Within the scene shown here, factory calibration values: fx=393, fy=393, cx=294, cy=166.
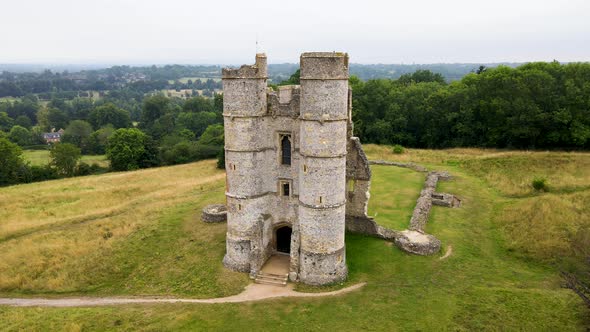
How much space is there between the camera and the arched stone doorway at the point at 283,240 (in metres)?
24.7

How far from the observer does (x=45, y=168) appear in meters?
57.5

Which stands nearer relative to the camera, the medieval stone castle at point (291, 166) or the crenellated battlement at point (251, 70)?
the medieval stone castle at point (291, 166)

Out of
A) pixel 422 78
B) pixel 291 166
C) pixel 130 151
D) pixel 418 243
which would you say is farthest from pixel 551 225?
pixel 422 78

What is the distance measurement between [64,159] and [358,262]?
52104 mm

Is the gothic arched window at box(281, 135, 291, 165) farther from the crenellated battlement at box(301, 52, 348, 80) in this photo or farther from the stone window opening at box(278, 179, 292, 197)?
the crenellated battlement at box(301, 52, 348, 80)

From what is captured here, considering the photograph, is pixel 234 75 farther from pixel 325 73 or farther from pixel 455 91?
pixel 455 91

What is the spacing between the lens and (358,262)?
2306cm

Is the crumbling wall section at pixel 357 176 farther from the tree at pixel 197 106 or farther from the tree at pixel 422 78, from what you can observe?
the tree at pixel 197 106

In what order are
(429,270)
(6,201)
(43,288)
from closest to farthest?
(429,270) → (43,288) → (6,201)

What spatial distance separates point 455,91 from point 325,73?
151 feet

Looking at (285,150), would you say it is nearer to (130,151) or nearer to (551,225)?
(551,225)

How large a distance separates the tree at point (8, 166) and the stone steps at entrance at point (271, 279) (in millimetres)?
48315

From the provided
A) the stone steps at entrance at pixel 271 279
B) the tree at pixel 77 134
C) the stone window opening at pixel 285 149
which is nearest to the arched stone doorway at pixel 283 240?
the stone steps at entrance at pixel 271 279

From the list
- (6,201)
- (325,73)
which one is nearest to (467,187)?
(325,73)
